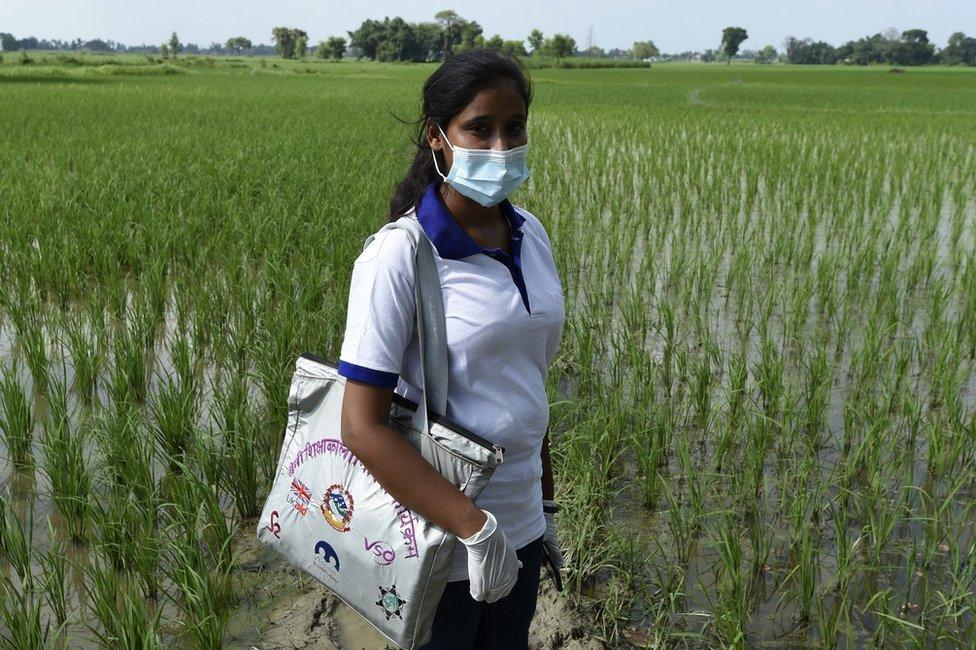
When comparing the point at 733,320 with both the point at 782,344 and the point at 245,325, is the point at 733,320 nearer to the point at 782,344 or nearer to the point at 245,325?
the point at 782,344

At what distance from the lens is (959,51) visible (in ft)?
269

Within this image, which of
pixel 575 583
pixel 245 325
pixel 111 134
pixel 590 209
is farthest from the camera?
pixel 111 134

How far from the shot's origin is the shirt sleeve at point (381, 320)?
1.06 m

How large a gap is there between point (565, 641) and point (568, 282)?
314 centimetres

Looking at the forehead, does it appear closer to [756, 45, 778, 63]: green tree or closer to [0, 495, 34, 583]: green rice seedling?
[0, 495, 34, 583]: green rice seedling

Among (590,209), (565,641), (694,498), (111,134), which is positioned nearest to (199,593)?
(565,641)

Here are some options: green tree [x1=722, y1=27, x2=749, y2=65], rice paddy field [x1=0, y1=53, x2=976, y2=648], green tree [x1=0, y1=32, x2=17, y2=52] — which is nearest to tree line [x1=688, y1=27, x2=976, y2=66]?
green tree [x1=722, y1=27, x2=749, y2=65]

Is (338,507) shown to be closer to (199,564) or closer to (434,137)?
(434,137)

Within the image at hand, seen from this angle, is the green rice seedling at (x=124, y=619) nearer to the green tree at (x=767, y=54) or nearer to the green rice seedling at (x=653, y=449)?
the green rice seedling at (x=653, y=449)

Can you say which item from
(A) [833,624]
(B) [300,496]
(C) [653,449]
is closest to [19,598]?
(B) [300,496]

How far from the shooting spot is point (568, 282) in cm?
498

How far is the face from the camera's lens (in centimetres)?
120

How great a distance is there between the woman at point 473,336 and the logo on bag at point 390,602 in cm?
8

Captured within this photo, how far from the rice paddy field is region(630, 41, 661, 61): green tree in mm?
116097
